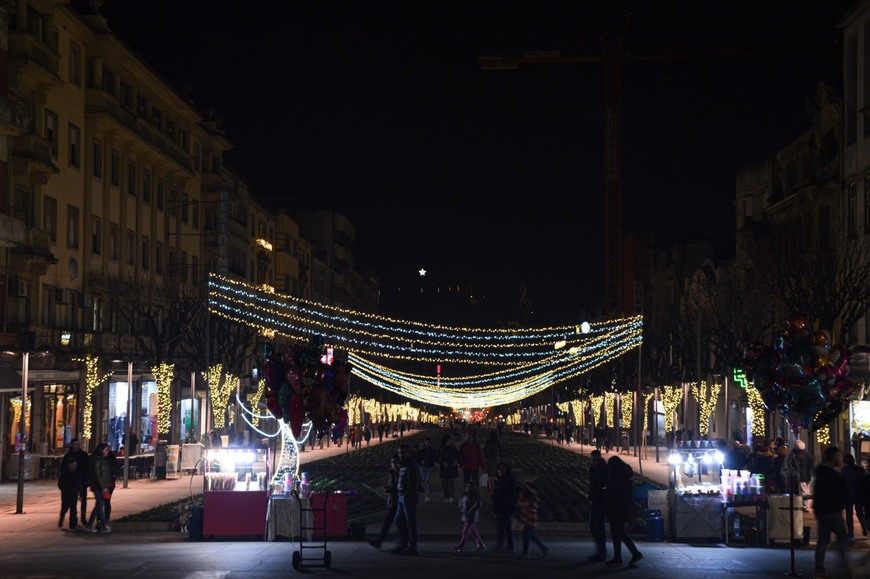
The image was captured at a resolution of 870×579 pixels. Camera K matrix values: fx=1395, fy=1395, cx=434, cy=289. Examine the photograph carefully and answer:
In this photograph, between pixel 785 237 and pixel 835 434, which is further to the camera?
pixel 785 237

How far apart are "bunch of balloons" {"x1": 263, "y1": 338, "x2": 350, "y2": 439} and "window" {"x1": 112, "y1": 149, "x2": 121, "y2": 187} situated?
3742 cm

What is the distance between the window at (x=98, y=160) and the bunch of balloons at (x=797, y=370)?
1587 inches

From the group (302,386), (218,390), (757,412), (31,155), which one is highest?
(31,155)

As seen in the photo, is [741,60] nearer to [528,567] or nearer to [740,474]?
[740,474]

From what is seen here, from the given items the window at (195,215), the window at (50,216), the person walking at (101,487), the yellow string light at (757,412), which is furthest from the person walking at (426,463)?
the window at (195,215)

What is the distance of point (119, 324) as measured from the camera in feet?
199

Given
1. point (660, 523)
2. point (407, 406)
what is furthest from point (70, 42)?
point (407, 406)

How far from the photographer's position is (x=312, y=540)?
25.7 meters

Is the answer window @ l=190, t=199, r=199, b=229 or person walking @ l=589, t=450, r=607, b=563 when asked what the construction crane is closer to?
window @ l=190, t=199, r=199, b=229

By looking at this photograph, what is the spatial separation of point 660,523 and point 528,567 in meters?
5.69

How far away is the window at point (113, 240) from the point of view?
198ft

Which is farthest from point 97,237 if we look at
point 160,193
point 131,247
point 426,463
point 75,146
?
point 426,463

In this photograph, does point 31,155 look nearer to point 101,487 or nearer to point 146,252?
point 146,252

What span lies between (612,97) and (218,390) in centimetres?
5888
